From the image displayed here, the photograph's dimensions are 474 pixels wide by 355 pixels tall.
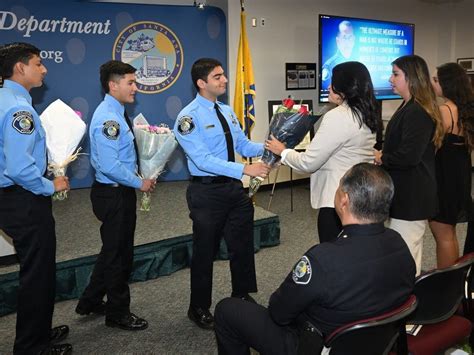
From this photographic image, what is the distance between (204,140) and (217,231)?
1.84 ft

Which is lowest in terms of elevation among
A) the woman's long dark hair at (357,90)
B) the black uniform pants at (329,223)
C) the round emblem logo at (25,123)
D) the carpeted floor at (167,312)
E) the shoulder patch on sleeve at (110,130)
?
the carpeted floor at (167,312)

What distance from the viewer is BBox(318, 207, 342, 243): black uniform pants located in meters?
2.40

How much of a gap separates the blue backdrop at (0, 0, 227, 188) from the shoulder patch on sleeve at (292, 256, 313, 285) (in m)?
4.87

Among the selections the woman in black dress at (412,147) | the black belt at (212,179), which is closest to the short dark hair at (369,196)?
the woman in black dress at (412,147)

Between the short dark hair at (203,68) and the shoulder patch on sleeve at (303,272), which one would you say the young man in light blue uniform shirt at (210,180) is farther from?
the shoulder patch on sleeve at (303,272)

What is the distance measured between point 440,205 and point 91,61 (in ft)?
15.2

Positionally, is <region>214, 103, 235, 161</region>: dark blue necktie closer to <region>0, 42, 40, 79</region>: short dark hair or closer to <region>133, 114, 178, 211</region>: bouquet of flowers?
<region>133, 114, 178, 211</region>: bouquet of flowers

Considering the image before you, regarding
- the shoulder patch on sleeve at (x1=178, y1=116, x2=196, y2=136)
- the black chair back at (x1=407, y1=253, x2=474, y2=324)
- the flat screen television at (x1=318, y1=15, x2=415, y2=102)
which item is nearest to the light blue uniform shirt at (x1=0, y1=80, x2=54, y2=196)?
the shoulder patch on sleeve at (x1=178, y1=116, x2=196, y2=136)

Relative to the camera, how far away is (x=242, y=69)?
18.1 feet

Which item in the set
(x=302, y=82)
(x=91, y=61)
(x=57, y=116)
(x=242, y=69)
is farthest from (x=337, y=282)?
(x=302, y=82)

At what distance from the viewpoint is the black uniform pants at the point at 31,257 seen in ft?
7.05

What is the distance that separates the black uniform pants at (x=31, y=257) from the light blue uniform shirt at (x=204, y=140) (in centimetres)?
80

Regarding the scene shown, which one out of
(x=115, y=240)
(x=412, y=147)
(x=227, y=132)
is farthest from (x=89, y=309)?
Answer: (x=412, y=147)

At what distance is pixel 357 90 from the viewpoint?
7.54 feet
